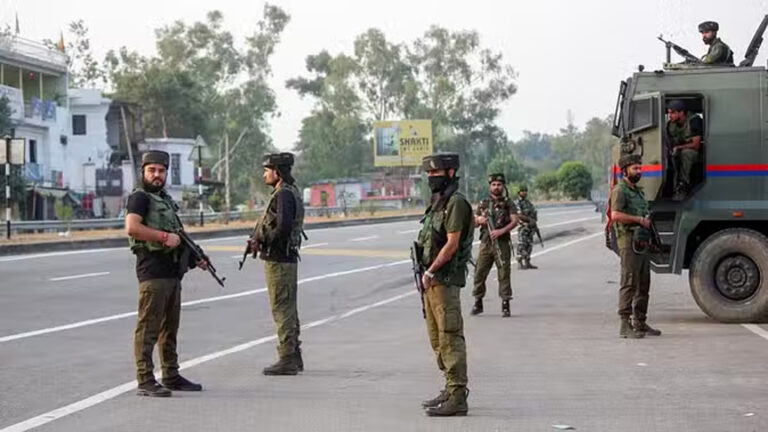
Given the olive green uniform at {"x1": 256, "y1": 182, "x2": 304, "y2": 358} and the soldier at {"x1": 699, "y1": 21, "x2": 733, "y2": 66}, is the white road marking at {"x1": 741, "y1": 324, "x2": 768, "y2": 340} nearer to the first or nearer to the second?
the soldier at {"x1": 699, "y1": 21, "x2": 733, "y2": 66}

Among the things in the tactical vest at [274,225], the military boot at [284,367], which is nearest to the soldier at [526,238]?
the tactical vest at [274,225]

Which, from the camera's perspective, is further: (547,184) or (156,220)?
(547,184)

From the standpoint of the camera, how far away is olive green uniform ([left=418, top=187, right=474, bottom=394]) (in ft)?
24.6

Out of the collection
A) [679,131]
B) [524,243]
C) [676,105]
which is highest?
[676,105]

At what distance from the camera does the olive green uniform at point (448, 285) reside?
7.49 m

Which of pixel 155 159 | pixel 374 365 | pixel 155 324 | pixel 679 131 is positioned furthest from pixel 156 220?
pixel 679 131

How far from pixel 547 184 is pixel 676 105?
2599 inches

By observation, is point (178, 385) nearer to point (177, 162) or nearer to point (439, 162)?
point (439, 162)

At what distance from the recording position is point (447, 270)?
24.9 feet

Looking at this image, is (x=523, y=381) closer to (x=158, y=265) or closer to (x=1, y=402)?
(x=158, y=265)

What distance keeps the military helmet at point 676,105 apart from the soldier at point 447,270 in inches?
225

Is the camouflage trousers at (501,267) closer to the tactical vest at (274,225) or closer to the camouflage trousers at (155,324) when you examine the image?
the tactical vest at (274,225)

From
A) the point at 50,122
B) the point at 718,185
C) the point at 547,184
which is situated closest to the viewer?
the point at 718,185

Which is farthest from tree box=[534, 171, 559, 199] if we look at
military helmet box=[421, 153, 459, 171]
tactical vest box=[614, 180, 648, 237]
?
military helmet box=[421, 153, 459, 171]
